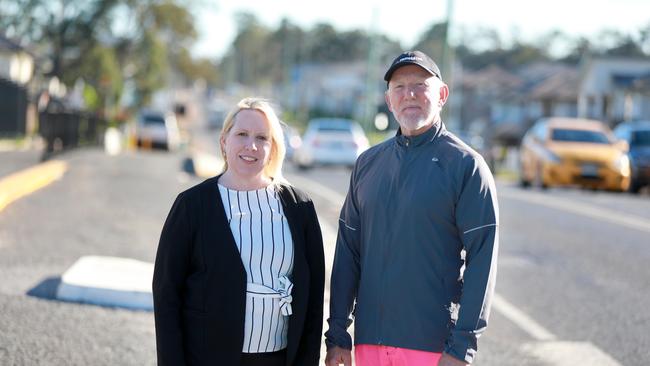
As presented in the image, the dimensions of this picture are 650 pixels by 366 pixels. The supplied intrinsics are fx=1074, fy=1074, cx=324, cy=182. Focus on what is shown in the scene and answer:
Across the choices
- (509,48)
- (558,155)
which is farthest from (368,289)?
(509,48)

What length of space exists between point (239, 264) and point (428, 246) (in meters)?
0.70

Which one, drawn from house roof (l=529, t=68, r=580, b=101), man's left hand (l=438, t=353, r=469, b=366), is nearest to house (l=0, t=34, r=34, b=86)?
house roof (l=529, t=68, r=580, b=101)

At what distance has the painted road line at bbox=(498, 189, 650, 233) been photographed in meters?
16.7

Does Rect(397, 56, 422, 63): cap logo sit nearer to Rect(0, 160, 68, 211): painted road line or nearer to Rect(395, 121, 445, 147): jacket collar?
Rect(395, 121, 445, 147): jacket collar

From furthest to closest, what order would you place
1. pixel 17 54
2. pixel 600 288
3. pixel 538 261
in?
pixel 17 54 < pixel 538 261 < pixel 600 288

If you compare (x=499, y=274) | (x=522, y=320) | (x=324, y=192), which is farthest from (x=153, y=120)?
(x=522, y=320)

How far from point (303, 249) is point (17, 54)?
4869cm

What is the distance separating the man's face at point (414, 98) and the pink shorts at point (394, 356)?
2.68ft

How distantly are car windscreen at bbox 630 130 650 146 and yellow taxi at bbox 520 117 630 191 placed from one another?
1884 millimetres

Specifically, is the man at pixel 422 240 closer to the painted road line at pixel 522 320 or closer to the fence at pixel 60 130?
the painted road line at pixel 522 320

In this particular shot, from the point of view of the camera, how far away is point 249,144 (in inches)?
159

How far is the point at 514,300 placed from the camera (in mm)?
10023

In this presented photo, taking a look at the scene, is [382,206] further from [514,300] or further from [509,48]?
[509,48]

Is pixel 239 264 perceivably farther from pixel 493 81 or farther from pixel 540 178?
pixel 493 81
